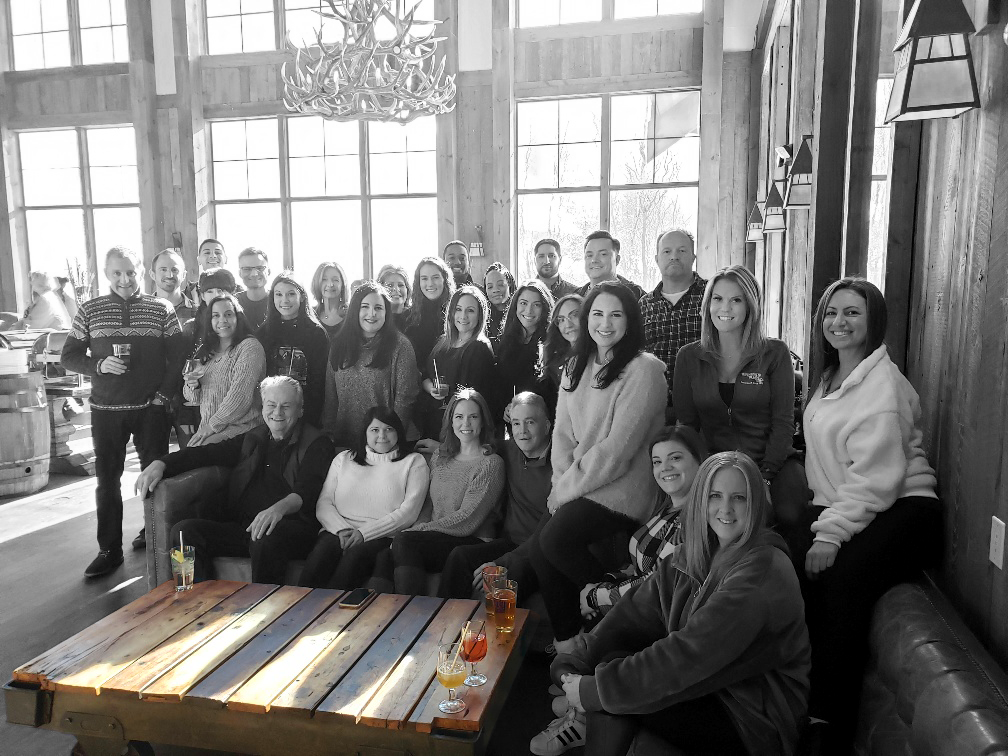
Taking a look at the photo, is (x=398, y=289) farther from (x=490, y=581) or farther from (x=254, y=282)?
(x=490, y=581)

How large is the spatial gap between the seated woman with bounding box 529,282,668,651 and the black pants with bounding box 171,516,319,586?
41.7 inches

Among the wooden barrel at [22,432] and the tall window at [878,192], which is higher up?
the tall window at [878,192]

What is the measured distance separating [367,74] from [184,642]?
326 cm

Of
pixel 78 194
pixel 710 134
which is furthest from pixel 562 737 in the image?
pixel 78 194

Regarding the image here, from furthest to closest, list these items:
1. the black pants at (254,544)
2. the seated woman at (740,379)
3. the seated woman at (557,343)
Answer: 1. the seated woman at (557,343)
2. the black pants at (254,544)
3. the seated woman at (740,379)

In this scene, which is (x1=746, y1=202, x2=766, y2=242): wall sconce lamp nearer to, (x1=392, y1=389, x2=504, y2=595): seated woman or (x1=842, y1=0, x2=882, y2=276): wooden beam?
(x1=842, y1=0, x2=882, y2=276): wooden beam

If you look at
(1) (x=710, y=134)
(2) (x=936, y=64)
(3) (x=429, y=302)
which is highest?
(1) (x=710, y=134)

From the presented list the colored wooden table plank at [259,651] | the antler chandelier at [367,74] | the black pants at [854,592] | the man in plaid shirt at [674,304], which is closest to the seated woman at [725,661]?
the black pants at [854,592]

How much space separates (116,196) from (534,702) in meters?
8.85

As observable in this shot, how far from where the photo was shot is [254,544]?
126 inches

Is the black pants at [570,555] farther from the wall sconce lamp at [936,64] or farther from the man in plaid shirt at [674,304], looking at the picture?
the wall sconce lamp at [936,64]

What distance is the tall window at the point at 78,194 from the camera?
9.25m

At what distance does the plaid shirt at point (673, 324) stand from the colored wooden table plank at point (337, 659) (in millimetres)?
1627

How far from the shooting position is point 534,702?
2775 millimetres
